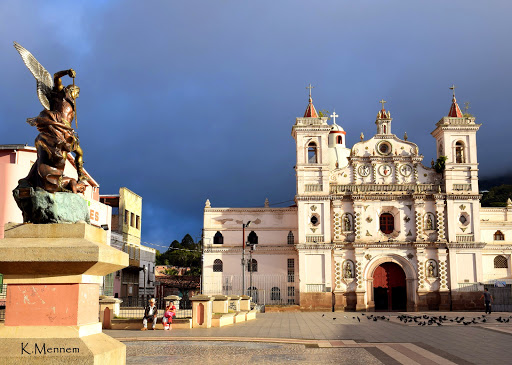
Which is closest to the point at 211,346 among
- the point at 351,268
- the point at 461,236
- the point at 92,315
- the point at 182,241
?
the point at 92,315

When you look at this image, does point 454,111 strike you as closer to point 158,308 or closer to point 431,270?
point 431,270

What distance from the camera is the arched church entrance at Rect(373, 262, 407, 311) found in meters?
41.7

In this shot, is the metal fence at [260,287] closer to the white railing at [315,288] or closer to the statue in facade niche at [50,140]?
the white railing at [315,288]

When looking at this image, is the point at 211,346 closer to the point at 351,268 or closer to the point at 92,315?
the point at 92,315

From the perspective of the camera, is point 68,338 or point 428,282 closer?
point 68,338

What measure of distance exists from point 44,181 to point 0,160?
1056 inches

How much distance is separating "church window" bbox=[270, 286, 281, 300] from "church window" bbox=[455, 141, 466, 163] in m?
16.4

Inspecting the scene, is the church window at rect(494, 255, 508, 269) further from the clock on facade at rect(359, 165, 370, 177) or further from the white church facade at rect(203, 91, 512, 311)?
the clock on facade at rect(359, 165, 370, 177)

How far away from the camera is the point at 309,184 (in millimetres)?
41625

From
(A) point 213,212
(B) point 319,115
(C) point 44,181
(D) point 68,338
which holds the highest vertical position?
(B) point 319,115

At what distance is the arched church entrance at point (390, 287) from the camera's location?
41.7 m

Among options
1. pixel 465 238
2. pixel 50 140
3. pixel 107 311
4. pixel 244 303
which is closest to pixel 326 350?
pixel 50 140

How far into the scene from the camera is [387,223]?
4225 centimetres

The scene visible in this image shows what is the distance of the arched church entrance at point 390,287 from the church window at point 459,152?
917 centimetres
